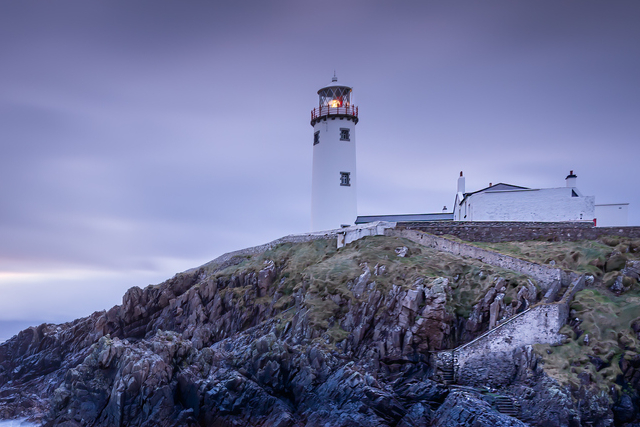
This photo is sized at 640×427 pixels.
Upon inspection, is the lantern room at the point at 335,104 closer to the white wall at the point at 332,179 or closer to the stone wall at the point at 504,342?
the white wall at the point at 332,179

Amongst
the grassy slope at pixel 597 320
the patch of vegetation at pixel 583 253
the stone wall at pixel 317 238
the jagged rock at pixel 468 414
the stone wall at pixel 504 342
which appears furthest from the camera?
the stone wall at pixel 317 238

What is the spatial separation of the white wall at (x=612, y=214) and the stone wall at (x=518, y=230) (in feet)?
11.2

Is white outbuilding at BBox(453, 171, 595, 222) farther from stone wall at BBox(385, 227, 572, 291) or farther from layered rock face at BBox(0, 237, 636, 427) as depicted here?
layered rock face at BBox(0, 237, 636, 427)

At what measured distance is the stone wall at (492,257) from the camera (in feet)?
102

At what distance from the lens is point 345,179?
50.6 metres

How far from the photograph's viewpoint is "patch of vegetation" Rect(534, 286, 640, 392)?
25312 millimetres

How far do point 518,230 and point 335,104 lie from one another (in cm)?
2157

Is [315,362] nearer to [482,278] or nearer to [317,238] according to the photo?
[482,278]

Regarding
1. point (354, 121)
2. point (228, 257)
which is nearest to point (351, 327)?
point (228, 257)

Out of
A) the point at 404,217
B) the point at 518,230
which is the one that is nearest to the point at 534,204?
the point at 518,230

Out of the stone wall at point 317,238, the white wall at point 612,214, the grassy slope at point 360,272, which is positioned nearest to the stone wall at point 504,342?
the grassy slope at point 360,272

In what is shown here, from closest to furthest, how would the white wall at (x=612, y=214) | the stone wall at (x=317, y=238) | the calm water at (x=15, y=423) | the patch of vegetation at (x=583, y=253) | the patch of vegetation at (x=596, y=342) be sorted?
1. the patch of vegetation at (x=596, y=342)
2. the calm water at (x=15, y=423)
3. the patch of vegetation at (x=583, y=253)
4. the stone wall at (x=317, y=238)
5. the white wall at (x=612, y=214)

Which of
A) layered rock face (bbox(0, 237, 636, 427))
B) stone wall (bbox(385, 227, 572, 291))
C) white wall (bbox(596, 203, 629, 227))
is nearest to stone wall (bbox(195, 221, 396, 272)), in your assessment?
stone wall (bbox(385, 227, 572, 291))

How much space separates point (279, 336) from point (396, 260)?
9688 millimetres
